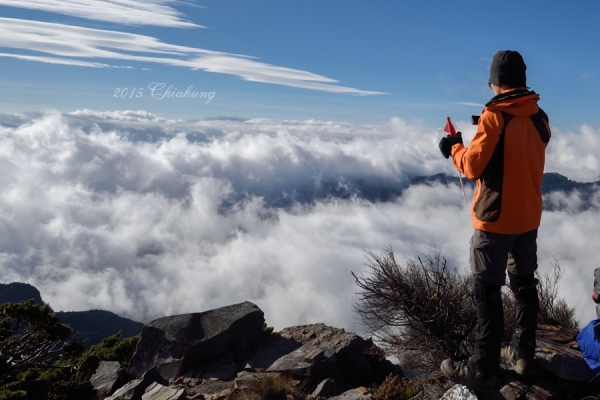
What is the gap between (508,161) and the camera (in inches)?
151

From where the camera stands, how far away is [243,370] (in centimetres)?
788

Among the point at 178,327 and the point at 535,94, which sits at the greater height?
the point at 535,94

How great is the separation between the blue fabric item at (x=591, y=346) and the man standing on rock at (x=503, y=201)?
51 cm

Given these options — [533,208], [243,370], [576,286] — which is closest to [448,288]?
[533,208]

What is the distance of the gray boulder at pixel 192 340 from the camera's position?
8.27 metres

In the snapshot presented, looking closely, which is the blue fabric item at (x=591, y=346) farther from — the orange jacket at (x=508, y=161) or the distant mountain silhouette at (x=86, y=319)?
the distant mountain silhouette at (x=86, y=319)

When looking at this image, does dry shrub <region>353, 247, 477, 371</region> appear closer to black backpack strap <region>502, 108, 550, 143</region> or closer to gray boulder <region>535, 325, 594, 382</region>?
gray boulder <region>535, 325, 594, 382</region>

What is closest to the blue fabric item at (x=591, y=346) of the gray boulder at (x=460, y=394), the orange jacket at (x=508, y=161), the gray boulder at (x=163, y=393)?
the gray boulder at (x=460, y=394)

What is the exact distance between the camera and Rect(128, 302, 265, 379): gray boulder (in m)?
8.27

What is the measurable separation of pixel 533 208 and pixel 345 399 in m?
3.24

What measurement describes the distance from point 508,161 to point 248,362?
239 inches

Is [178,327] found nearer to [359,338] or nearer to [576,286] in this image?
[359,338]

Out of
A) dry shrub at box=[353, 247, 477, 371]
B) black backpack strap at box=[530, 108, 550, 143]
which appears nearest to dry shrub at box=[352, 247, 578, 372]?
dry shrub at box=[353, 247, 477, 371]

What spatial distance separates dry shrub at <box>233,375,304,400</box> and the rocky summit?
35mm
